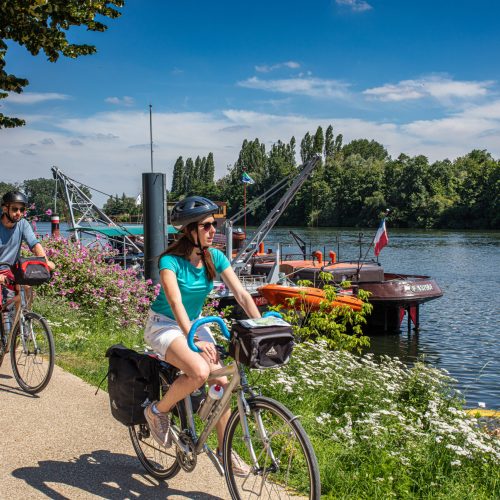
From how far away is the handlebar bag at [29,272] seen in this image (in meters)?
5.51

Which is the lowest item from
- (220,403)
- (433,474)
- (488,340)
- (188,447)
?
(488,340)

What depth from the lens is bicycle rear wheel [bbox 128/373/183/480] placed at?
12.3ft

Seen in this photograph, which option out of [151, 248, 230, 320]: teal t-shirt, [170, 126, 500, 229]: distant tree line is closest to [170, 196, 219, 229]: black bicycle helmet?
[151, 248, 230, 320]: teal t-shirt

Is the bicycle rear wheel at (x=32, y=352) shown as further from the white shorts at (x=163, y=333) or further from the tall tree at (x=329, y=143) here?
the tall tree at (x=329, y=143)

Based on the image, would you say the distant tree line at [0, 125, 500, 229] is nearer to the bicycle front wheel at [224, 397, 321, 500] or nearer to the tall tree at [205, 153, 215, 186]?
the tall tree at [205, 153, 215, 186]

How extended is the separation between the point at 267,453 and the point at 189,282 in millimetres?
1014

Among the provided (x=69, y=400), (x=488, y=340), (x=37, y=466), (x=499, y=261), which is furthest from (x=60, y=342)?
(x=499, y=261)

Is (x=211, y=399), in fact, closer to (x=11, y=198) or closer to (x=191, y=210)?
(x=191, y=210)

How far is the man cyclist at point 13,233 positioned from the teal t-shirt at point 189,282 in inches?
97.7

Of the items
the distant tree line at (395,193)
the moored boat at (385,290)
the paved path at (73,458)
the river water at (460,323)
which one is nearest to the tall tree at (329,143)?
the distant tree line at (395,193)

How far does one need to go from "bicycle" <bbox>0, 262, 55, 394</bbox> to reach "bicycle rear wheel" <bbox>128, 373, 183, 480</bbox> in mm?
1636

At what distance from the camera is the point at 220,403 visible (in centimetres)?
331

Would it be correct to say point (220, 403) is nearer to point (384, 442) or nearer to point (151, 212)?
point (384, 442)

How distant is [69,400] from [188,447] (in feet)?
7.15
